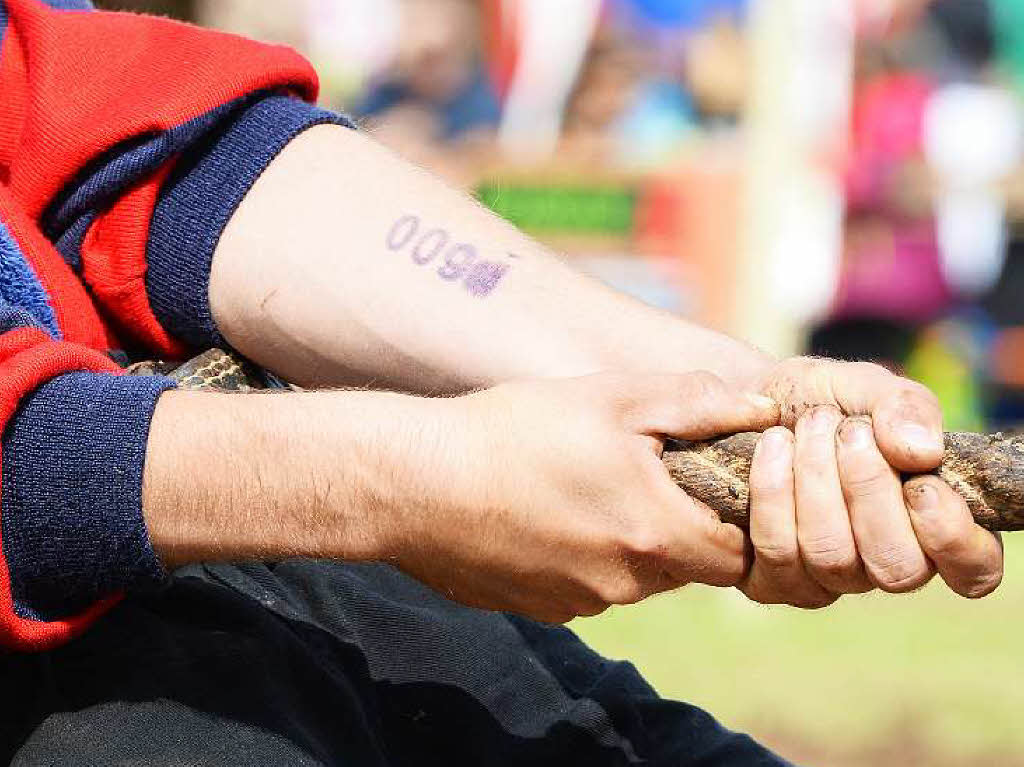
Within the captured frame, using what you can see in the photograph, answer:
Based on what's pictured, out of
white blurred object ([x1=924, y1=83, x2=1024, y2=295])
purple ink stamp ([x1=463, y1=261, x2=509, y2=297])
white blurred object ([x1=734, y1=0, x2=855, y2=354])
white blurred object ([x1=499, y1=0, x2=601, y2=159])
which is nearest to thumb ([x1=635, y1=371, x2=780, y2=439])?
purple ink stamp ([x1=463, y1=261, x2=509, y2=297])

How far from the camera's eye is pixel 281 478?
4.13ft

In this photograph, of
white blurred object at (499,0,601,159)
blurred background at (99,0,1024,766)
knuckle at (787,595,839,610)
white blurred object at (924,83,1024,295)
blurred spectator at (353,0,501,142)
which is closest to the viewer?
knuckle at (787,595,839,610)

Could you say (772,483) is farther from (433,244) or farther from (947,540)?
(433,244)

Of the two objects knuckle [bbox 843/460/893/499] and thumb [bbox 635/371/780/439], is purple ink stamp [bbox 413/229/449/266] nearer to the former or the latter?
thumb [bbox 635/371/780/439]

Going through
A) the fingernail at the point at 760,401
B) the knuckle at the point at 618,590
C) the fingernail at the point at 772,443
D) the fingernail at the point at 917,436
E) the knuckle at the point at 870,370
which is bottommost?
the knuckle at the point at 618,590

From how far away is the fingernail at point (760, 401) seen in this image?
4.33ft

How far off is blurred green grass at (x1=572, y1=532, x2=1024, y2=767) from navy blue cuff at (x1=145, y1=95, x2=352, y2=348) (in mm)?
2132

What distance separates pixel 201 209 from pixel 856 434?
0.70 metres

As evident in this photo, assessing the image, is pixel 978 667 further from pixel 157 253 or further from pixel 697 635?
pixel 157 253

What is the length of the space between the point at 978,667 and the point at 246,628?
286 cm

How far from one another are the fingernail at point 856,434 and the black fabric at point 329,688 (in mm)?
405

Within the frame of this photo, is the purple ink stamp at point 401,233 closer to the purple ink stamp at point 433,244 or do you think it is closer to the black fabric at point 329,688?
the purple ink stamp at point 433,244

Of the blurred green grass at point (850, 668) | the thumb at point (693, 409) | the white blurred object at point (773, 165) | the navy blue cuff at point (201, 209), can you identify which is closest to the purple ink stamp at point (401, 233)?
the navy blue cuff at point (201, 209)

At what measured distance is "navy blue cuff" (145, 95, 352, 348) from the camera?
1.58 meters
